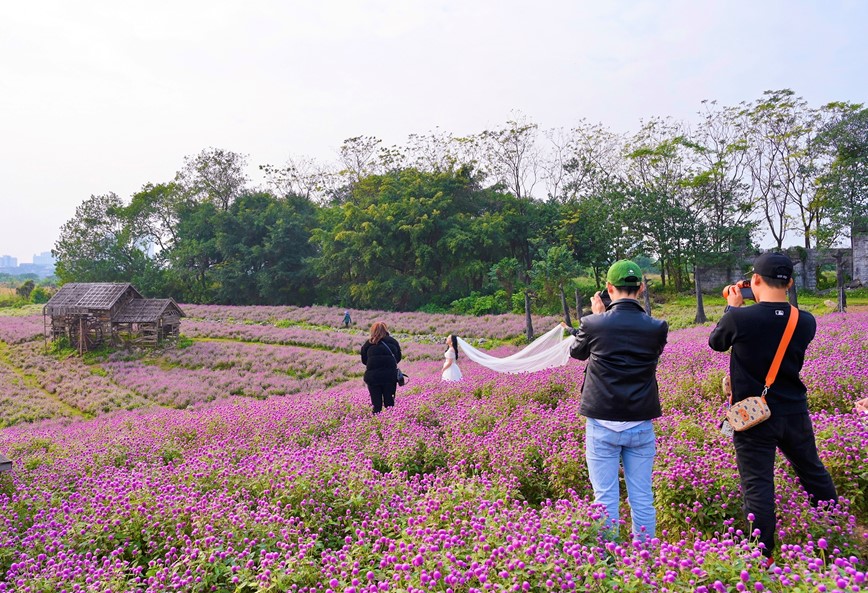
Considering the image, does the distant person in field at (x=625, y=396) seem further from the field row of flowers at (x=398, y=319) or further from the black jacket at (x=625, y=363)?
the field row of flowers at (x=398, y=319)

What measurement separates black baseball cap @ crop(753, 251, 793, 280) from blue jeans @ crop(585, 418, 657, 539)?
1.21 meters

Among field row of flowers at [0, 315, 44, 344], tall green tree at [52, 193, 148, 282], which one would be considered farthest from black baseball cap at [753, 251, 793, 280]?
tall green tree at [52, 193, 148, 282]

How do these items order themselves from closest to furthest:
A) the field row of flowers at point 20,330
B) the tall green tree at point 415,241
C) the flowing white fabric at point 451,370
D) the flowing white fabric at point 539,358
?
the flowing white fabric at point 539,358 → the flowing white fabric at point 451,370 → the field row of flowers at point 20,330 → the tall green tree at point 415,241

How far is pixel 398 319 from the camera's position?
3309 centimetres

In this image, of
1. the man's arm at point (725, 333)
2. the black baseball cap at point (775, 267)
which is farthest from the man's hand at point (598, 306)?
the black baseball cap at point (775, 267)

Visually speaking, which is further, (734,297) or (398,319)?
(398,319)

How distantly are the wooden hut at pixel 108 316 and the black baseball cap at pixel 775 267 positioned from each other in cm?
2714

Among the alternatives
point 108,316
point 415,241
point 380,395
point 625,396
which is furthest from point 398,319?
point 625,396

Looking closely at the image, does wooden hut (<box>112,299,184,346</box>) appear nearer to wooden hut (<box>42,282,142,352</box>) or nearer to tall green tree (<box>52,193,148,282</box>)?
wooden hut (<box>42,282,142,352</box>)

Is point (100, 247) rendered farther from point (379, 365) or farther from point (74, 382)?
point (379, 365)

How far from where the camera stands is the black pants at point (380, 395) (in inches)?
337

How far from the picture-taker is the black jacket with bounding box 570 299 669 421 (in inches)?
140

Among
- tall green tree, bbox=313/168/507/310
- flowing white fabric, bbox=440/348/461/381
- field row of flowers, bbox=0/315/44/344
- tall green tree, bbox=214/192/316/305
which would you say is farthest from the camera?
tall green tree, bbox=214/192/316/305

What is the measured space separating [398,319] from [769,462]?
1179 inches
